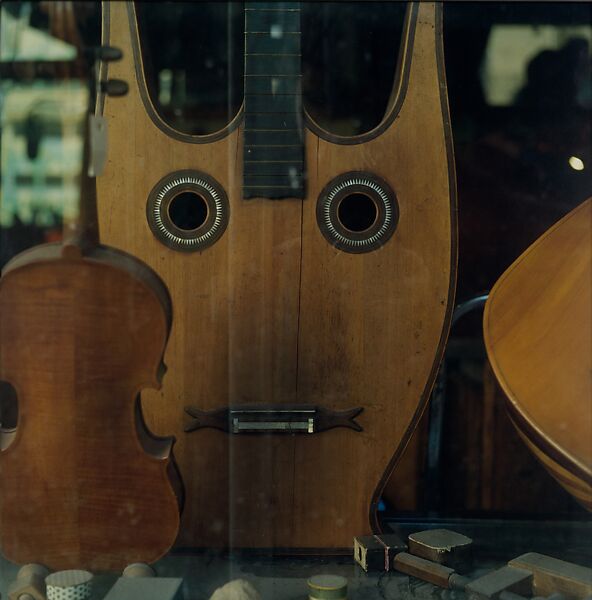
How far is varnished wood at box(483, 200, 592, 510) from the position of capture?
1.87 meters

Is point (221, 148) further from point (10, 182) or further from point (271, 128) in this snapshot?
point (10, 182)

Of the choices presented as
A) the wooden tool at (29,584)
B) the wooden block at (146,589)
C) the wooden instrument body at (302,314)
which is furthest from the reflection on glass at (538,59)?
the wooden tool at (29,584)

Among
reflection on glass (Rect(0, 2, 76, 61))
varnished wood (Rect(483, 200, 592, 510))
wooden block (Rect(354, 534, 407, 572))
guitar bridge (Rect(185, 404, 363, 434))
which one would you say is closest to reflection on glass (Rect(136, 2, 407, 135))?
reflection on glass (Rect(0, 2, 76, 61))

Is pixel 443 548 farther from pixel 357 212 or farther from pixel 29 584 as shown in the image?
pixel 29 584

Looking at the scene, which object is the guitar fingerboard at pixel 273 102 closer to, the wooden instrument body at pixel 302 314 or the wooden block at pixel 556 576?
the wooden instrument body at pixel 302 314

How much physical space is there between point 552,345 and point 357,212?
1.88ft

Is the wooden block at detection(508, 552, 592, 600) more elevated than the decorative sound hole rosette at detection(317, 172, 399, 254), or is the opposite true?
the decorative sound hole rosette at detection(317, 172, 399, 254)

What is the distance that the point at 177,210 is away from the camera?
2115mm

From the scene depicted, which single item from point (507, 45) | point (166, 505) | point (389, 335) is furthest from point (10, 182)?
point (507, 45)

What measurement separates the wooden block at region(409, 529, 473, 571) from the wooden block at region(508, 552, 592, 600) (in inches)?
4.3

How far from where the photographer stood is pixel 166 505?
1.89 m

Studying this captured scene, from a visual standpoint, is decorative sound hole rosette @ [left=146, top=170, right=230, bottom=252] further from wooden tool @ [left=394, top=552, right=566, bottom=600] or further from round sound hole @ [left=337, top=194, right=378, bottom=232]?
wooden tool @ [left=394, top=552, right=566, bottom=600]

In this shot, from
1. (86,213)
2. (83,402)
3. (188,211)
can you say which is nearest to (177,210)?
(188,211)

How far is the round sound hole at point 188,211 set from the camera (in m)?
2.11
